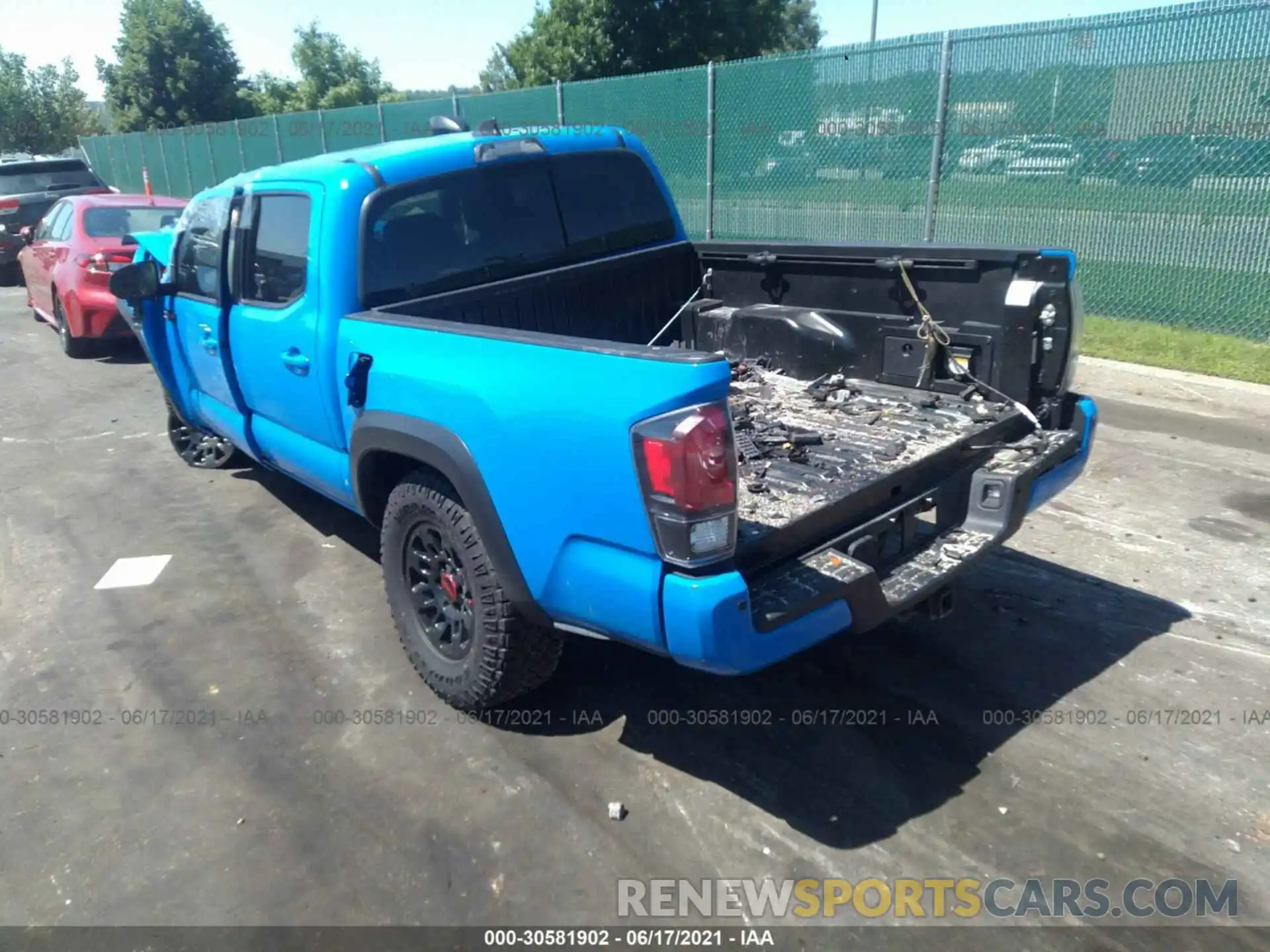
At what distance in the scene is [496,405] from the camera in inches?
121

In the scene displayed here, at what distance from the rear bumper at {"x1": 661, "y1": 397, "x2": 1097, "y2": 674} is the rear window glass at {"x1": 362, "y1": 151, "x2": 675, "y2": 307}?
2.07 meters

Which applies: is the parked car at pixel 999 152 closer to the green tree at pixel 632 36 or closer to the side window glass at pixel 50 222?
the side window glass at pixel 50 222

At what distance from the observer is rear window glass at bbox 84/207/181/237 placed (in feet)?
33.9

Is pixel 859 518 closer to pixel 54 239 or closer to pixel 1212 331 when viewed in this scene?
pixel 1212 331

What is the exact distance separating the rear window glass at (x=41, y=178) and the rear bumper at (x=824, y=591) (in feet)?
55.5

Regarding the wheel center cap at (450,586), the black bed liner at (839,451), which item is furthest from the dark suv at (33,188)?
the black bed liner at (839,451)

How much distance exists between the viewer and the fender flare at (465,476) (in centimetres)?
317

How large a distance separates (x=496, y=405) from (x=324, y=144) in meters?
19.4

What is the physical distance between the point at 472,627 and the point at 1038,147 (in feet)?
26.9

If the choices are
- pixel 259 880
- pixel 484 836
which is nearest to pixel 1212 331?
pixel 484 836

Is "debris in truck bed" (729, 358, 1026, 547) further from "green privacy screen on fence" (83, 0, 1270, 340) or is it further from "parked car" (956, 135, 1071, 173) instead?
"parked car" (956, 135, 1071, 173)

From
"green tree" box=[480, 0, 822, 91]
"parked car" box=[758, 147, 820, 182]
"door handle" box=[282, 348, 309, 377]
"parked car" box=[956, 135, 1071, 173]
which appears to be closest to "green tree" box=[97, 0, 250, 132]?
"green tree" box=[480, 0, 822, 91]

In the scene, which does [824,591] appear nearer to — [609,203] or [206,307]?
[609,203]

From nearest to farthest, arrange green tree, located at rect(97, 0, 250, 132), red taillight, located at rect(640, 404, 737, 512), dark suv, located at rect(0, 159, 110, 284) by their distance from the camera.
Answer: red taillight, located at rect(640, 404, 737, 512) < dark suv, located at rect(0, 159, 110, 284) < green tree, located at rect(97, 0, 250, 132)
